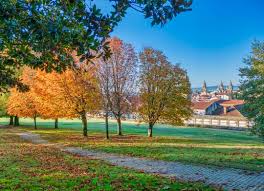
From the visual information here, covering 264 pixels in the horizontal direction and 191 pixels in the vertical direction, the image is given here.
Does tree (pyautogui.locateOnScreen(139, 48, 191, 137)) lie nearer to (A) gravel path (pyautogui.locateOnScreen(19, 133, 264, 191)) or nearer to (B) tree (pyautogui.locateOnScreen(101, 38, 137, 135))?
(B) tree (pyautogui.locateOnScreen(101, 38, 137, 135))

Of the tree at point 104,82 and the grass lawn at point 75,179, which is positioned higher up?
the tree at point 104,82

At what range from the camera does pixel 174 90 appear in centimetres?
3453

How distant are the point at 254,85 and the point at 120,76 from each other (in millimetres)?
15683

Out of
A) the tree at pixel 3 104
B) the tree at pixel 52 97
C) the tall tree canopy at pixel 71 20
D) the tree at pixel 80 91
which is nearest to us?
the tall tree canopy at pixel 71 20

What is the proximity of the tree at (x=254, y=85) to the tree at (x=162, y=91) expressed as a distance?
1117 centimetres

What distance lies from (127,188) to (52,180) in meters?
3.08

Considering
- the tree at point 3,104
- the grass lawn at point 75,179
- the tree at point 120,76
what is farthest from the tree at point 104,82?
the tree at point 3,104

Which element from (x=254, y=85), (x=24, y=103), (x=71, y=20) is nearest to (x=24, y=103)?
(x=24, y=103)

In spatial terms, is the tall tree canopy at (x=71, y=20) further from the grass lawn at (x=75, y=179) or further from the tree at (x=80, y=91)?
the tree at (x=80, y=91)

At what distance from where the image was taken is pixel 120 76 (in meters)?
34.1

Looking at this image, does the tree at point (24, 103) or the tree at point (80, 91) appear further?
the tree at point (24, 103)

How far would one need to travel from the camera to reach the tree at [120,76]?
33.1 metres

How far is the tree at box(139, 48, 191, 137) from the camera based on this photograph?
1356 inches

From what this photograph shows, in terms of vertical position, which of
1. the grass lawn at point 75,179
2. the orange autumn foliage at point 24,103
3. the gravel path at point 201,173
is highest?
the orange autumn foliage at point 24,103
